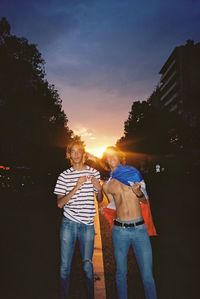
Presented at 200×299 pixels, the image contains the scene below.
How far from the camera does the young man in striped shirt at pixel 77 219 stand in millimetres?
4332

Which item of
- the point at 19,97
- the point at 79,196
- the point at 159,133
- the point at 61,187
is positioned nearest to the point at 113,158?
the point at 79,196

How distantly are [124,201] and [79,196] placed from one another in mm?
582

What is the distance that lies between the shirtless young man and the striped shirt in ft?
1.15

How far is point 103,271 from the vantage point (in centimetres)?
605

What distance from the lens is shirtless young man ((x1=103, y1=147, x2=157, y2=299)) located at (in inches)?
155

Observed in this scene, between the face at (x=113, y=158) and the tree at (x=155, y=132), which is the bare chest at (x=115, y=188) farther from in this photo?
the tree at (x=155, y=132)

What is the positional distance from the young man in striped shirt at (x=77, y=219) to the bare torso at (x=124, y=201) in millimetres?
289

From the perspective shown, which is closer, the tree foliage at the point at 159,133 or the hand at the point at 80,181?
the hand at the point at 80,181

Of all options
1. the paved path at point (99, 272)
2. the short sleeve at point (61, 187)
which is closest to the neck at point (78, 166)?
the short sleeve at point (61, 187)

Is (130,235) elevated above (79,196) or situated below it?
below

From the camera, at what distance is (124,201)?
4.07m

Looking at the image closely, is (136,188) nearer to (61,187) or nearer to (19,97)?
(61,187)

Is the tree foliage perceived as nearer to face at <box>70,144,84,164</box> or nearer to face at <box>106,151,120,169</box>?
face at <box>70,144,84,164</box>

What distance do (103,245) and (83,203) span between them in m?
3.99
